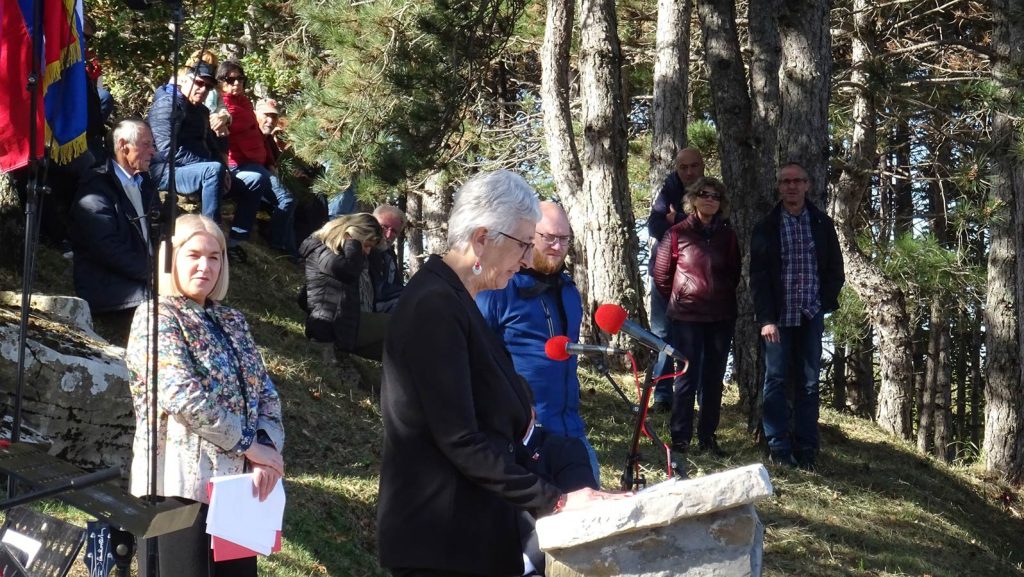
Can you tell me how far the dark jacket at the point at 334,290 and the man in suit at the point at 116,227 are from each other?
1.57 m

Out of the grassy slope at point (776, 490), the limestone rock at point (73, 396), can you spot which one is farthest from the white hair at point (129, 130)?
the grassy slope at point (776, 490)

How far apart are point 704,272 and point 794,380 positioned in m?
1.07

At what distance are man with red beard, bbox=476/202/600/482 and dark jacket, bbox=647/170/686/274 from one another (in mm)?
3730

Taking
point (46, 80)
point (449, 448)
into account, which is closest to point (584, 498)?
point (449, 448)

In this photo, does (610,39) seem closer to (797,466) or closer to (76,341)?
(797,466)

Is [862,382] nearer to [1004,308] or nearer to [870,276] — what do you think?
Answer: [870,276]

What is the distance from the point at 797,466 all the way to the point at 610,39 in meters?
4.55

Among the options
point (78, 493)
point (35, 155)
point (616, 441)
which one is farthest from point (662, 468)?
point (78, 493)

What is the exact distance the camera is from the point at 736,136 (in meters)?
10.7

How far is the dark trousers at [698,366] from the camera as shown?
8.46 m

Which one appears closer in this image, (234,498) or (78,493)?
(78,493)

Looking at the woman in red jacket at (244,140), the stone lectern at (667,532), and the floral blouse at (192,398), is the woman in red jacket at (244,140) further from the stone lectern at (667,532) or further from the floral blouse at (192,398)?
the stone lectern at (667,532)

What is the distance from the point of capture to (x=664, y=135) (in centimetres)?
1232

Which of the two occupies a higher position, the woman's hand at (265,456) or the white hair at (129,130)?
the white hair at (129,130)
